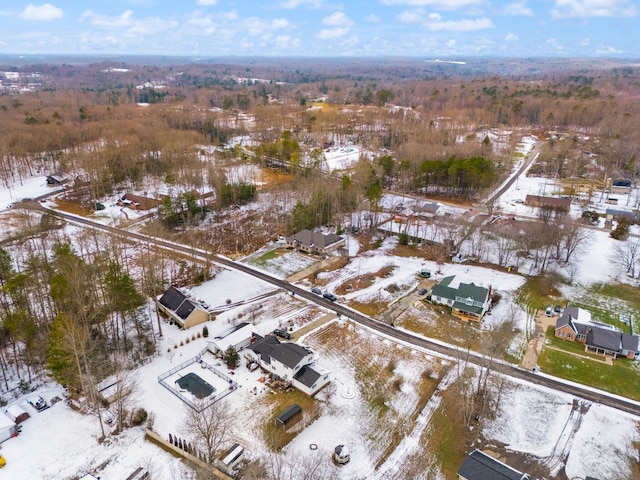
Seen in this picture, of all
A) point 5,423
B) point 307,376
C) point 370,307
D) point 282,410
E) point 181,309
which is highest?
point 181,309

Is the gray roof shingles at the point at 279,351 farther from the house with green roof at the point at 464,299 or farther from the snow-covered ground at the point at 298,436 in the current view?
the house with green roof at the point at 464,299

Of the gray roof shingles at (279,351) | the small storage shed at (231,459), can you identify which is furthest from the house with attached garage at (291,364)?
the small storage shed at (231,459)

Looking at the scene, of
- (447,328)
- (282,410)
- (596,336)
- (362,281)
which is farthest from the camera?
(362,281)

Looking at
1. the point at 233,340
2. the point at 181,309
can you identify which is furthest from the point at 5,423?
the point at 233,340

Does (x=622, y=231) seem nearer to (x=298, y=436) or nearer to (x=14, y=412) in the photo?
(x=298, y=436)

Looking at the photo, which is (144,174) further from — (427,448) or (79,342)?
(427,448)

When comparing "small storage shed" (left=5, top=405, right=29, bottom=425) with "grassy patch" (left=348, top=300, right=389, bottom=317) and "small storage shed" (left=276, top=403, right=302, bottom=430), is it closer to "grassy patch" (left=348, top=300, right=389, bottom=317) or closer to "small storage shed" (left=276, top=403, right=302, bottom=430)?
"small storage shed" (left=276, top=403, right=302, bottom=430)

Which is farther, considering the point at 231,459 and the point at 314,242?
the point at 314,242
